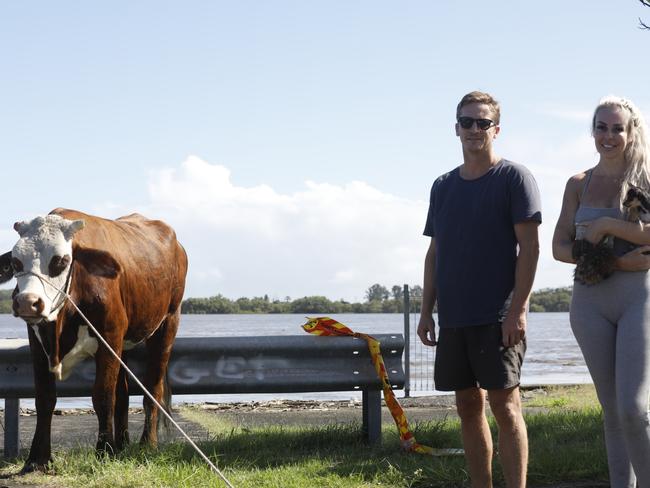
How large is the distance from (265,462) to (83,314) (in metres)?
1.77

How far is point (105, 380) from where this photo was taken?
7.77m

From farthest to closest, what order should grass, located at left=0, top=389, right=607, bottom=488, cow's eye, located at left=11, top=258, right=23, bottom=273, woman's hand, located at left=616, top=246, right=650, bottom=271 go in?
1. cow's eye, located at left=11, top=258, right=23, bottom=273
2. grass, located at left=0, top=389, right=607, bottom=488
3. woman's hand, located at left=616, top=246, right=650, bottom=271

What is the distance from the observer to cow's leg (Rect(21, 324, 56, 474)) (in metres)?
7.57

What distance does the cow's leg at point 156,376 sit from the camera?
28.3ft

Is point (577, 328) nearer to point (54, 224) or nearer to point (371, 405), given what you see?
point (371, 405)

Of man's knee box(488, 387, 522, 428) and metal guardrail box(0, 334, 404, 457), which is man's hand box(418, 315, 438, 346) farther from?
metal guardrail box(0, 334, 404, 457)

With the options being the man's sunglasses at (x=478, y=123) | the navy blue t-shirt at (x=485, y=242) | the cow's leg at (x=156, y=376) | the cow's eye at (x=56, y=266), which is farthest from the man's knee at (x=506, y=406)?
the cow's leg at (x=156, y=376)

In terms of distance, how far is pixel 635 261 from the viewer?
5.72 metres

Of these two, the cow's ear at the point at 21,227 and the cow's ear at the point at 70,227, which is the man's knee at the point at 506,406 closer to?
the cow's ear at the point at 70,227

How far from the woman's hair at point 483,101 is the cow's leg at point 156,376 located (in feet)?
12.6

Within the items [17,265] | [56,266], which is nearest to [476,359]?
[56,266]

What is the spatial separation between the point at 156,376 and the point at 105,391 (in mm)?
984

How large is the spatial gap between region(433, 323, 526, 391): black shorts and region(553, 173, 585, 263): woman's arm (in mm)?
589

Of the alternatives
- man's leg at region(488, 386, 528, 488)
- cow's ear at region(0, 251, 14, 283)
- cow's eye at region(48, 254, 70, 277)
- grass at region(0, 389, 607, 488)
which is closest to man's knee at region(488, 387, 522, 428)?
man's leg at region(488, 386, 528, 488)
